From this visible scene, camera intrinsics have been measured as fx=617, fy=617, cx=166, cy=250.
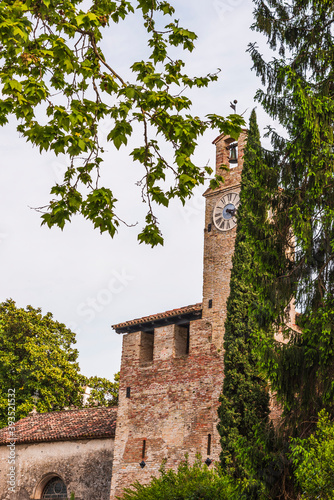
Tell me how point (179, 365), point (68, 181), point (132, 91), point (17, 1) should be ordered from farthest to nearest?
point (179, 365), point (68, 181), point (132, 91), point (17, 1)

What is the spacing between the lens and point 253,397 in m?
15.4

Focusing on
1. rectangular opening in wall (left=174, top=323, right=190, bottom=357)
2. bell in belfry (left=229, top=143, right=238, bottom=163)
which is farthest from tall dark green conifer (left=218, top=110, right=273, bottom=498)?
rectangular opening in wall (left=174, top=323, right=190, bottom=357)

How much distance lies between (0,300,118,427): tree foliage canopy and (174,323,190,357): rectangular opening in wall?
32.6 feet

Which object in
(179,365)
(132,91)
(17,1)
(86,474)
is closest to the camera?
(17,1)

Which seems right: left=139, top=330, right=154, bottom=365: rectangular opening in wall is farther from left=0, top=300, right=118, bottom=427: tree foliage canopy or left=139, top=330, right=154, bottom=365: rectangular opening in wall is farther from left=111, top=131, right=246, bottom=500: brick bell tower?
left=0, top=300, right=118, bottom=427: tree foliage canopy

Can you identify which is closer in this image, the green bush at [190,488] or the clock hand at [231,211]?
the green bush at [190,488]

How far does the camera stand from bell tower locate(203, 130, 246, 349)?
1868cm

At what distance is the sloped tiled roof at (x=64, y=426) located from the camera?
21.5m

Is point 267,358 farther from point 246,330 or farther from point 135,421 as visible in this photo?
point 135,421

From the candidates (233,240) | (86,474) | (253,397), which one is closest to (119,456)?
(86,474)

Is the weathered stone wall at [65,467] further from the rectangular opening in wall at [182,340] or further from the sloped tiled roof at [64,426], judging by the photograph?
the rectangular opening in wall at [182,340]

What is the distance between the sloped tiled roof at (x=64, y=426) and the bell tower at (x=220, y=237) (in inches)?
227

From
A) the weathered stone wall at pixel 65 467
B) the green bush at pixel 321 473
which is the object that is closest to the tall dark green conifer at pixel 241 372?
the green bush at pixel 321 473

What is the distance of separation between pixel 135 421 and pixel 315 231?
10386 mm
